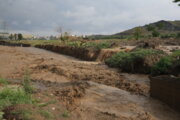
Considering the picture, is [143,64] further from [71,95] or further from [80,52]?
[80,52]

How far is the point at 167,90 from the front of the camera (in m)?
9.28

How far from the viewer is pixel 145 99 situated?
402 inches

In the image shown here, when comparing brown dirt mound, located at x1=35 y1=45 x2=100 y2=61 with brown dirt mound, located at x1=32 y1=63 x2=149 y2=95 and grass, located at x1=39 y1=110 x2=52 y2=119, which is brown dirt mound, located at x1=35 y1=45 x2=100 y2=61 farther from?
grass, located at x1=39 y1=110 x2=52 y2=119

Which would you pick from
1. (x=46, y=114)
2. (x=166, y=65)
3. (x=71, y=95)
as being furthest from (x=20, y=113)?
(x=166, y=65)

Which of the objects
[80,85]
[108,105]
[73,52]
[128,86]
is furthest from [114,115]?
[73,52]

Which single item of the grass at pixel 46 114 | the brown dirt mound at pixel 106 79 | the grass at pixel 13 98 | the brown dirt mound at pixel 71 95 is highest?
the grass at pixel 13 98

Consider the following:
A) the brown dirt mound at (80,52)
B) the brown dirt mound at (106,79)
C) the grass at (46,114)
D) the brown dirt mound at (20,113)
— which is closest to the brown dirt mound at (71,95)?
the grass at (46,114)

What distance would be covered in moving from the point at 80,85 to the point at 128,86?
3.10m

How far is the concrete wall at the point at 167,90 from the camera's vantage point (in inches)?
344

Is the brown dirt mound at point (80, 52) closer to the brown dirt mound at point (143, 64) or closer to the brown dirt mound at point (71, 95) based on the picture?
the brown dirt mound at point (143, 64)

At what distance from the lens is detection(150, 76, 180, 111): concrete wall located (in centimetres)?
873

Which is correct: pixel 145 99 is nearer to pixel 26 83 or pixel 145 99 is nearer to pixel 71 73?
pixel 26 83

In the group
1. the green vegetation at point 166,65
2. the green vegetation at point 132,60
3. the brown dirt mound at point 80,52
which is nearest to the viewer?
the green vegetation at point 166,65

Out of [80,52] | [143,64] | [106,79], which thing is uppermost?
[143,64]
